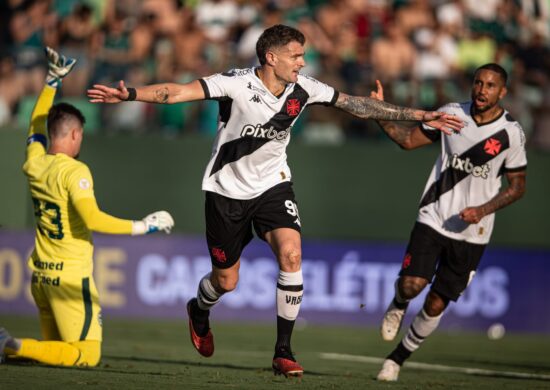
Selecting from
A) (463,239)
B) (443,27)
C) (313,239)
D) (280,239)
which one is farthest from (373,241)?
(280,239)

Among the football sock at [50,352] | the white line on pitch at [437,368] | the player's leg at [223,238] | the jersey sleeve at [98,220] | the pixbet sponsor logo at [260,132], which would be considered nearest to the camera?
the jersey sleeve at [98,220]

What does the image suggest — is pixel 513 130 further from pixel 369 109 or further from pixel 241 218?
pixel 241 218

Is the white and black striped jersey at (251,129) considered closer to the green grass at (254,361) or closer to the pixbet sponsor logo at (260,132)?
the pixbet sponsor logo at (260,132)

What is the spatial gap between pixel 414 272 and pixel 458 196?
2.84ft

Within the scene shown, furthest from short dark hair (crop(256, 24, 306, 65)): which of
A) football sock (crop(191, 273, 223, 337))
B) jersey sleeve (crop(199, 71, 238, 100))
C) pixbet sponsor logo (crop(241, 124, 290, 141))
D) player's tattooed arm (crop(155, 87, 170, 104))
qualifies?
football sock (crop(191, 273, 223, 337))

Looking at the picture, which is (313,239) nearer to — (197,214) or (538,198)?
(197,214)

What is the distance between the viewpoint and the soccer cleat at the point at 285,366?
9.45 m

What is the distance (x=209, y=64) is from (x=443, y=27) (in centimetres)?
443

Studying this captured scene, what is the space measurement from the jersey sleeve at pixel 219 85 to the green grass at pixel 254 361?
2406 millimetres

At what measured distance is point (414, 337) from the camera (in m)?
10.8

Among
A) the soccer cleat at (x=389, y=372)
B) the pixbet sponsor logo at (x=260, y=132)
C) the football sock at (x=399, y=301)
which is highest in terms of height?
the pixbet sponsor logo at (x=260, y=132)

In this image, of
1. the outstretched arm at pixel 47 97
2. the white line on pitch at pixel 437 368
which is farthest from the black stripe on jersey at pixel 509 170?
the outstretched arm at pixel 47 97

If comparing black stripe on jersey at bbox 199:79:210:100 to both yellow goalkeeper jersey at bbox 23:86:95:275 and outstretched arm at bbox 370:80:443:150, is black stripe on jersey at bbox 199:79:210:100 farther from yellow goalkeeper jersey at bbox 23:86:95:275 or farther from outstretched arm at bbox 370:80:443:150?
outstretched arm at bbox 370:80:443:150

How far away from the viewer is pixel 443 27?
19359mm
